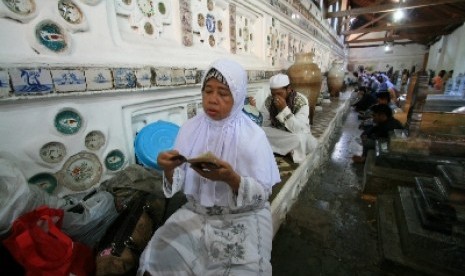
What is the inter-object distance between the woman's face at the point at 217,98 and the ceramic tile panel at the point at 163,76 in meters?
1.18

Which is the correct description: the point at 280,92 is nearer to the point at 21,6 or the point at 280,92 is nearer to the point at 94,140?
the point at 94,140

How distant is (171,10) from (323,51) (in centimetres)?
1045

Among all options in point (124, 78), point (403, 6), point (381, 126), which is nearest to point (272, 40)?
point (381, 126)

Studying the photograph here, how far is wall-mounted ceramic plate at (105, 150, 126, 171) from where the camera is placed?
216cm

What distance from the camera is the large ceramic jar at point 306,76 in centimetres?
495

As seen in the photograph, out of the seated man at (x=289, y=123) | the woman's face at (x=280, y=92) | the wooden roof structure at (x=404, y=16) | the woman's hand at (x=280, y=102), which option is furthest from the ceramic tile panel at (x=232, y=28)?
the wooden roof structure at (x=404, y=16)

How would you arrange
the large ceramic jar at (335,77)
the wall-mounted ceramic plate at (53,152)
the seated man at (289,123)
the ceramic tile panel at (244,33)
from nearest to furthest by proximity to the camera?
A: the wall-mounted ceramic plate at (53,152), the seated man at (289,123), the ceramic tile panel at (244,33), the large ceramic jar at (335,77)

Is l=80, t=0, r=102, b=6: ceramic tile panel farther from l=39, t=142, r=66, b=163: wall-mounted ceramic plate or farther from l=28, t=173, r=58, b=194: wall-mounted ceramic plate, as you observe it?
l=28, t=173, r=58, b=194: wall-mounted ceramic plate

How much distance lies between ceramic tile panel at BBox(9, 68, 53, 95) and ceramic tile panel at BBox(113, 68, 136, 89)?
1.61 feet

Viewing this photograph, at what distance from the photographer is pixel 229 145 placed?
57.4 inches

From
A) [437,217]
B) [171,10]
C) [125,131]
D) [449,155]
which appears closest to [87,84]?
[125,131]

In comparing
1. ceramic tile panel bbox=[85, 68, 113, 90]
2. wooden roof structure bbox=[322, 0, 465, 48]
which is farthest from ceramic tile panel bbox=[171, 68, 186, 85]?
wooden roof structure bbox=[322, 0, 465, 48]

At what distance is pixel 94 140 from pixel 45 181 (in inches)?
18.6

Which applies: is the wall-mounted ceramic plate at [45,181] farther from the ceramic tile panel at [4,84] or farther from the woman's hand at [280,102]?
the woman's hand at [280,102]
